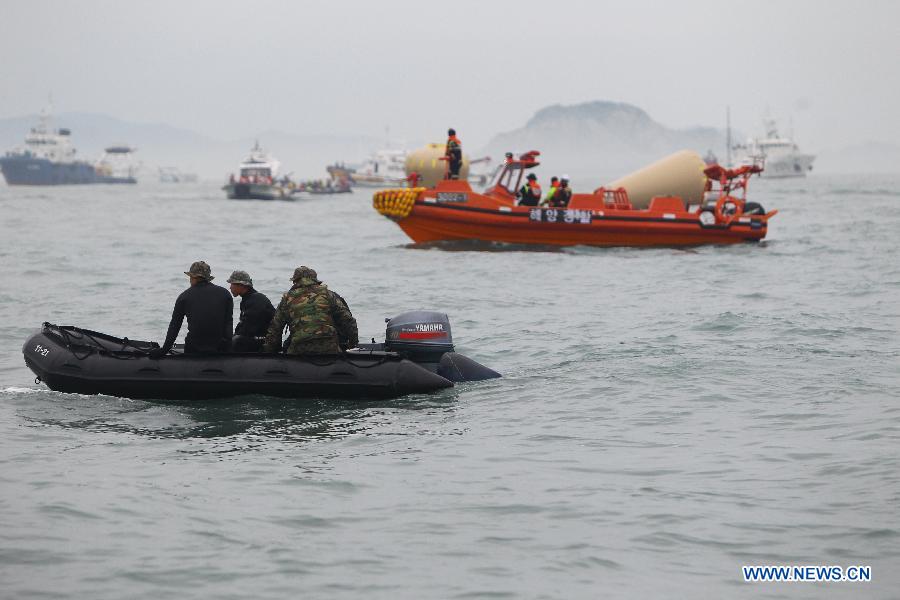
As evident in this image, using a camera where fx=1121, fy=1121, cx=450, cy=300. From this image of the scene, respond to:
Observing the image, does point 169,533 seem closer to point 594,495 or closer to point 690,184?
point 594,495

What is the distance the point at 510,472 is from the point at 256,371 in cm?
351

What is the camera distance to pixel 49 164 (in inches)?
6373

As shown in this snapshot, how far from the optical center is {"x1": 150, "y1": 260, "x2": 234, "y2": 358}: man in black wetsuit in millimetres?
11734

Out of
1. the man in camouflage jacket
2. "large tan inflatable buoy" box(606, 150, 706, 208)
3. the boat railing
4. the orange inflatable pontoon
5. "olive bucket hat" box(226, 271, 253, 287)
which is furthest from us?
"large tan inflatable buoy" box(606, 150, 706, 208)

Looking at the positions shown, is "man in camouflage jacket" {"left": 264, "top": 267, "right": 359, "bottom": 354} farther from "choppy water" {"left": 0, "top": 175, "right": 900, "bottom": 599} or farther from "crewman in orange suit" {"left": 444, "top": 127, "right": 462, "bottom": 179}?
"crewman in orange suit" {"left": 444, "top": 127, "right": 462, "bottom": 179}

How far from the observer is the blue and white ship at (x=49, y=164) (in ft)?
523

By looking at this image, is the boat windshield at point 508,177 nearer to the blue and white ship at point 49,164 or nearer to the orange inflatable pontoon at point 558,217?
the orange inflatable pontoon at point 558,217

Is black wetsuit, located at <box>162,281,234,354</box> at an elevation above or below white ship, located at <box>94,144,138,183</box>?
below

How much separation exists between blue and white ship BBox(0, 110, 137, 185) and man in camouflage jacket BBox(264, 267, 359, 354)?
158033mm

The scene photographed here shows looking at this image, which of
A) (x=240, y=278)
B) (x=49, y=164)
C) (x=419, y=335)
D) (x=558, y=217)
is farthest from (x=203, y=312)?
(x=49, y=164)

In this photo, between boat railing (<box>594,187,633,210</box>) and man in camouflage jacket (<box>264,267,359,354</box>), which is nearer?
man in camouflage jacket (<box>264,267,359,354</box>)
